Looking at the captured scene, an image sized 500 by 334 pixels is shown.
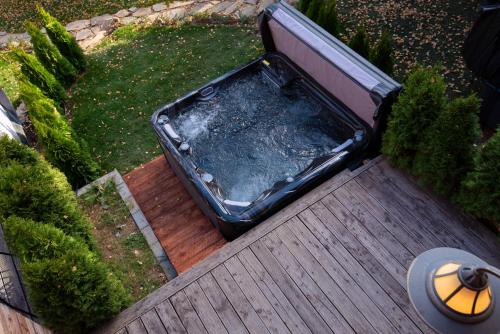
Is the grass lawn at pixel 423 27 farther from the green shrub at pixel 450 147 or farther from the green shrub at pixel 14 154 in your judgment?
the green shrub at pixel 14 154

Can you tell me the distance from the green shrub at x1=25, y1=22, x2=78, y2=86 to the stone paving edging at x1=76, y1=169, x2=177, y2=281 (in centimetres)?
292

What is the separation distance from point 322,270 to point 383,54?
10.7 feet

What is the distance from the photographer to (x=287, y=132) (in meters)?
5.45

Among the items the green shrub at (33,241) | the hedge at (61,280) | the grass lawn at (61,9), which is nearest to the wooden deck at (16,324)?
the hedge at (61,280)

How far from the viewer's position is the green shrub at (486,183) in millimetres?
3092

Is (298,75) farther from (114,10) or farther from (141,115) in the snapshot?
(114,10)

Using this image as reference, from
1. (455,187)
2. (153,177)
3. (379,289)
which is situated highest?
(455,187)

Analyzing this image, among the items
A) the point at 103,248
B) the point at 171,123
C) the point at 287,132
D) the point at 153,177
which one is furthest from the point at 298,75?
the point at 103,248

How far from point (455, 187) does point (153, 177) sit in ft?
13.3

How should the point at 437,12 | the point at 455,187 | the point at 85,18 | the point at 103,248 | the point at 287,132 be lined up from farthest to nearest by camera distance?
the point at 85,18, the point at 437,12, the point at 287,132, the point at 103,248, the point at 455,187

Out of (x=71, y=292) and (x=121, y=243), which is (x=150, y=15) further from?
(x=71, y=292)

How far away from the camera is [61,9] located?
9.68m

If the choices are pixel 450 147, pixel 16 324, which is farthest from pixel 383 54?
pixel 16 324

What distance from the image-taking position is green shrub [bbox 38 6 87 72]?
23.2 feet
